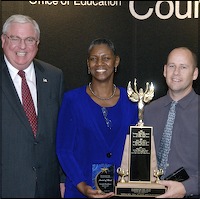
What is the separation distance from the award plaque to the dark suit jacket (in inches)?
14.5

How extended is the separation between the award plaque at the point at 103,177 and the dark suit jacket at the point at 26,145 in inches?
14.5

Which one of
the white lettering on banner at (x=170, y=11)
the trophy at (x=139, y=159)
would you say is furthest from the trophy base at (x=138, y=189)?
the white lettering on banner at (x=170, y=11)

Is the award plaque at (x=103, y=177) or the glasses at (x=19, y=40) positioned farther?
the glasses at (x=19, y=40)

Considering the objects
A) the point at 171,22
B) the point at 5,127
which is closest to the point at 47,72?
the point at 5,127

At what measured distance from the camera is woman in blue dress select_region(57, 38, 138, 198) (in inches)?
140

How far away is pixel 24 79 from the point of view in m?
3.65

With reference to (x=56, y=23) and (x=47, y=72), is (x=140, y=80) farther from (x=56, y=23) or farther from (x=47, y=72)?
(x=47, y=72)

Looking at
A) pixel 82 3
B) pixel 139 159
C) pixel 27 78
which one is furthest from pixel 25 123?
pixel 82 3

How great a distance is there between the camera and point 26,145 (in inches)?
140

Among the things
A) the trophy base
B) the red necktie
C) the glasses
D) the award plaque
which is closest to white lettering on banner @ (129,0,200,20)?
the glasses

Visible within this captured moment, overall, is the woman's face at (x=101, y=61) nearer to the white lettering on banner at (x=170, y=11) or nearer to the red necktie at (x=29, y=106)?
the red necktie at (x=29, y=106)

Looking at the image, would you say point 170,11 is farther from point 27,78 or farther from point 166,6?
point 27,78

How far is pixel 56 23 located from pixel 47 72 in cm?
184

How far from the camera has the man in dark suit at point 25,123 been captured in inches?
139
